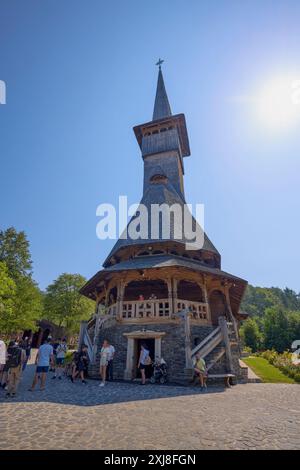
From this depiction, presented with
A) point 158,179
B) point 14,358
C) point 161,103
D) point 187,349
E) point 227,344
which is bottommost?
point 14,358

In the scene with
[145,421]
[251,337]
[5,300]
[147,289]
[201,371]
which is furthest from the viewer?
[251,337]

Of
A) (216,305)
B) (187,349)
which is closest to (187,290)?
(216,305)

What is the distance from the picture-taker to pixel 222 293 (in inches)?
774

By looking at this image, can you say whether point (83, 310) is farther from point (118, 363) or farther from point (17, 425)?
point (17, 425)

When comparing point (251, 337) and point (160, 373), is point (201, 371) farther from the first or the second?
point (251, 337)

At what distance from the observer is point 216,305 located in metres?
19.4

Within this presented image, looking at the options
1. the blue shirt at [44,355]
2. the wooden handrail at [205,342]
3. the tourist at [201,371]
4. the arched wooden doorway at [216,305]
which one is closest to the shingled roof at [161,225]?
the arched wooden doorway at [216,305]

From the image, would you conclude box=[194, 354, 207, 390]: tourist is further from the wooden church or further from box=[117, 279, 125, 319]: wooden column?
box=[117, 279, 125, 319]: wooden column

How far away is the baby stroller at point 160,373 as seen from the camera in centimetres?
1169

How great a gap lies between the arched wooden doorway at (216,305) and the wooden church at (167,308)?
7 centimetres

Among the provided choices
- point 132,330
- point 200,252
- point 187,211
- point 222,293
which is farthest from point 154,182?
point 132,330

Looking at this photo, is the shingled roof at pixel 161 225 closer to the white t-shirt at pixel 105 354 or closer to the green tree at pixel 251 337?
the white t-shirt at pixel 105 354

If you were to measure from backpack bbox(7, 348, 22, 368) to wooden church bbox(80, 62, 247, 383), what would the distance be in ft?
18.2

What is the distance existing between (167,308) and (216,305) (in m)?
6.44
